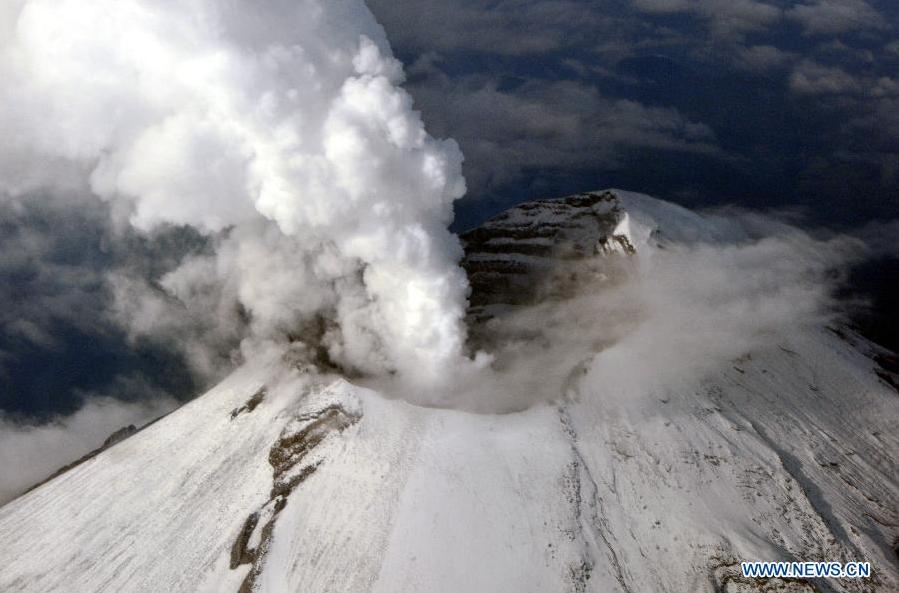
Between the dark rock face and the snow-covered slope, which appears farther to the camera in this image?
the dark rock face

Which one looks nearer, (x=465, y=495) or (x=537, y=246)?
(x=465, y=495)

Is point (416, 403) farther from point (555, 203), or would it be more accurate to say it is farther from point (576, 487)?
point (555, 203)

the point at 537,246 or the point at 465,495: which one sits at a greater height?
the point at 465,495

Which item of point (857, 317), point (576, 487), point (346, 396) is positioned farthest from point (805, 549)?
point (857, 317)

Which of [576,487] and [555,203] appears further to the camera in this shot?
[555,203]
